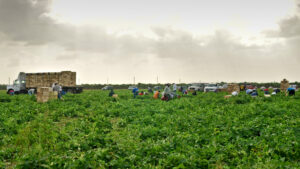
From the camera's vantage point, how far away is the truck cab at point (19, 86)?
132ft

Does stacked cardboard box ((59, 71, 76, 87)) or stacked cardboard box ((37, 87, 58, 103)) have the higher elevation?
stacked cardboard box ((59, 71, 76, 87))

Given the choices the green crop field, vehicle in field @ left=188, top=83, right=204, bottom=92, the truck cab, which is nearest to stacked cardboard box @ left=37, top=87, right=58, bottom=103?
the green crop field

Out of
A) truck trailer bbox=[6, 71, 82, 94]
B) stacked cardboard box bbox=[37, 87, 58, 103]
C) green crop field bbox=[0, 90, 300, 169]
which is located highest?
truck trailer bbox=[6, 71, 82, 94]

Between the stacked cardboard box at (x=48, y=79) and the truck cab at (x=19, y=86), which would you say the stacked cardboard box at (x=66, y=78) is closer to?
the stacked cardboard box at (x=48, y=79)

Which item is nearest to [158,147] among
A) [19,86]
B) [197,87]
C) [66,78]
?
[66,78]

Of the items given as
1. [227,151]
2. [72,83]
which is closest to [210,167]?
[227,151]

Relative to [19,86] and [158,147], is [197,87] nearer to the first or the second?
[19,86]

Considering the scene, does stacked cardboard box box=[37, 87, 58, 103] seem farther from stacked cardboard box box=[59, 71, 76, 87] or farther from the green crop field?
stacked cardboard box box=[59, 71, 76, 87]

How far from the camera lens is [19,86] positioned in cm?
4103

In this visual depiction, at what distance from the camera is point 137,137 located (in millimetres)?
8867

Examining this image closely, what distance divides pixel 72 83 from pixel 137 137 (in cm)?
3673

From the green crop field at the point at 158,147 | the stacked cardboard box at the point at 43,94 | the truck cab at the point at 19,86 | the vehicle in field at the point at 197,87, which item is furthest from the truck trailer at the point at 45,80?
the green crop field at the point at 158,147

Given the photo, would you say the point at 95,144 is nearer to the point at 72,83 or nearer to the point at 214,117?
the point at 214,117

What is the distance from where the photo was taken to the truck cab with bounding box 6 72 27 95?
132 feet
